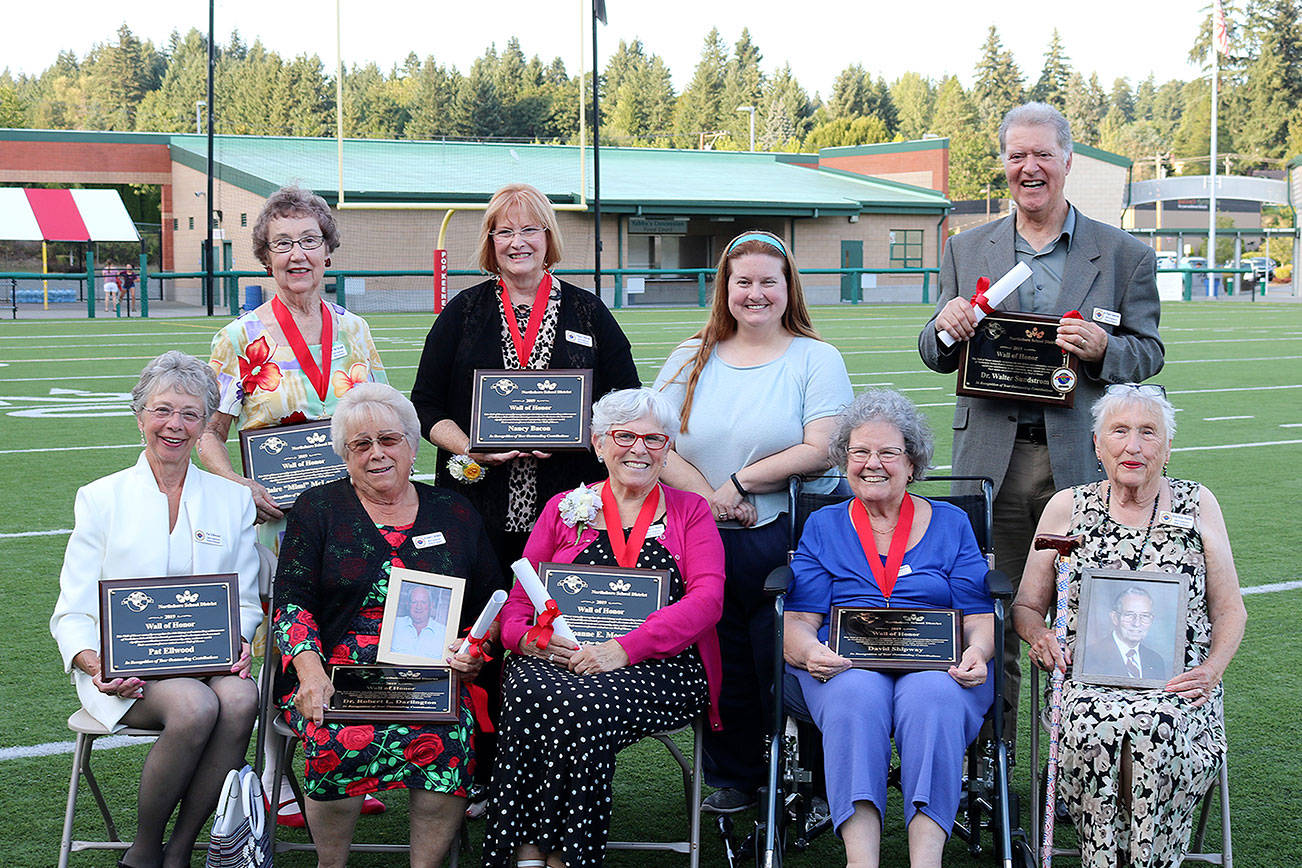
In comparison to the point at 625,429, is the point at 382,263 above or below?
above

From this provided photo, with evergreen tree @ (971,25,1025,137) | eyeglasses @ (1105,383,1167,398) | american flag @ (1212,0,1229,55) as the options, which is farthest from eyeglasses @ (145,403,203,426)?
evergreen tree @ (971,25,1025,137)

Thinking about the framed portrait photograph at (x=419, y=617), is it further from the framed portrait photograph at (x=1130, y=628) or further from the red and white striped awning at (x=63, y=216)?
the red and white striped awning at (x=63, y=216)

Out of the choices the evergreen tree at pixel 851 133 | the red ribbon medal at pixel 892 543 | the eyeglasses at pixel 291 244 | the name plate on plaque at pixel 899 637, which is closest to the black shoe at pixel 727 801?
the name plate on plaque at pixel 899 637

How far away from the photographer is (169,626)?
3652 millimetres

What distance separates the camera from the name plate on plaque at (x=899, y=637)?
3.72 meters

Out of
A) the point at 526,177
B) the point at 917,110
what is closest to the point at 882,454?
the point at 526,177

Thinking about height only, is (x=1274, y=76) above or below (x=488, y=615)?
above

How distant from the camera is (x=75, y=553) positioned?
3.72m

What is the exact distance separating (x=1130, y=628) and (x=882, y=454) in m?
0.85

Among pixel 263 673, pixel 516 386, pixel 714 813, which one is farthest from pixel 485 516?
pixel 714 813

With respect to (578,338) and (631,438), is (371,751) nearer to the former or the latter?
(631,438)

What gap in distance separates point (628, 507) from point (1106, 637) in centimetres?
142

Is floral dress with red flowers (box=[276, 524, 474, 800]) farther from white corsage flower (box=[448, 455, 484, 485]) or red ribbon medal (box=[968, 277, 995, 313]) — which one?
red ribbon medal (box=[968, 277, 995, 313])

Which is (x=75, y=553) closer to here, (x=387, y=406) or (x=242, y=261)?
(x=387, y=406)
